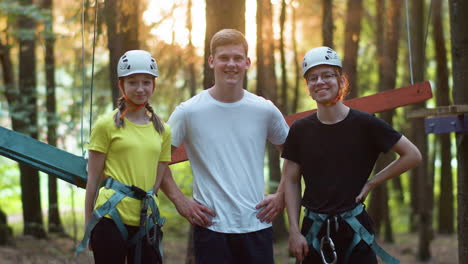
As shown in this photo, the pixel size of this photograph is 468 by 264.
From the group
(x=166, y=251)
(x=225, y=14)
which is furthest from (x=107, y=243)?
(x=166, y=251)

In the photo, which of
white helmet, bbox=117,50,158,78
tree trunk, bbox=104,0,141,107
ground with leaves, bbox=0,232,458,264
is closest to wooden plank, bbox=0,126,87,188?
white helmet, bbox=117,50,158,78

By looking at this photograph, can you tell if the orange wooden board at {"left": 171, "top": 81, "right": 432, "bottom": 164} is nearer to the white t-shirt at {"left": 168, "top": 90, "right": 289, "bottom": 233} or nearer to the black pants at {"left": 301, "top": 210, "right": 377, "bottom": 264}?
the white t-shirt at {"left": 168, "top": 90, "right": 289, "bottom": 233}

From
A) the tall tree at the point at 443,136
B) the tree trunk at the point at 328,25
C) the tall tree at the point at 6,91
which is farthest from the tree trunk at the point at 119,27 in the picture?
the tall tree at the point at 443,136

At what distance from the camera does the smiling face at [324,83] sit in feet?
11.8

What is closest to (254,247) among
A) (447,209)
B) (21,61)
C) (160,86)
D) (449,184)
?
(160,86)

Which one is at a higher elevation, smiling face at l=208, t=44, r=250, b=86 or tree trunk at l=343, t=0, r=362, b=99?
tree trunk at l=343, t=0, r=362, b=99

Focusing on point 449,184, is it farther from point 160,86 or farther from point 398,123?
point 160,86

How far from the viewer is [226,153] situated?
362cm

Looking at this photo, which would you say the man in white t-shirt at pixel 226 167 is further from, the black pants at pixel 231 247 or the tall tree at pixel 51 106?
the tall tree at pixel 51 106

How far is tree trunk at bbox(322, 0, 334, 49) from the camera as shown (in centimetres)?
1022

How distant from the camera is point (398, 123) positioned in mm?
17750

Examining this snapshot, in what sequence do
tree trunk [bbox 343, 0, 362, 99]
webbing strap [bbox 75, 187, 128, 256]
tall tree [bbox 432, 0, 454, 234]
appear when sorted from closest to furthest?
1. webbing strap [bbox 75, 187, 128, 256]
2. tree trunk [bbox 343, 0, 362, 99]
3. tall tree [bbox 432, 0, 454, 234]

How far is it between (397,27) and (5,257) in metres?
8.72

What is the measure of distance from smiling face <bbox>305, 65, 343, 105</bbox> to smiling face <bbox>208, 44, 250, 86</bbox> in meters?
0.44
